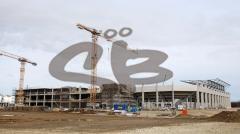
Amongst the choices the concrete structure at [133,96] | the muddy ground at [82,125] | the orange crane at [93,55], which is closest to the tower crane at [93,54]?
the orange crane at [93,55]

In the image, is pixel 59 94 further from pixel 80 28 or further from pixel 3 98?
pixel 80 28

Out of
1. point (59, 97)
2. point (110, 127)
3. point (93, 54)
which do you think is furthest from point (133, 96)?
point (110, 127)

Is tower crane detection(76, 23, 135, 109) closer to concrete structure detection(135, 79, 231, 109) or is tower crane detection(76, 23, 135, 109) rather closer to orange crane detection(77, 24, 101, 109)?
orange crane detection(77, 24, 101, 109)

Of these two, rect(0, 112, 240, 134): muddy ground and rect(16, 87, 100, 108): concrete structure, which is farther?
rect(16, 87, 100, 108): concrete structure

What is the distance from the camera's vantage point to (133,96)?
529 ft

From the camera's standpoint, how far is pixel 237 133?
25.0 metres

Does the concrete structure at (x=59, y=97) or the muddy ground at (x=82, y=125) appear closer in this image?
the muddy ground at (x=82, y=125)

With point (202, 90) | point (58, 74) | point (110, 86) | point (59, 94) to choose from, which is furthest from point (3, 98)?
point (58, 74)

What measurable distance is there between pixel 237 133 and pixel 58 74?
55051 millimetres

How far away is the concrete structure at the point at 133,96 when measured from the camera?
145375mm

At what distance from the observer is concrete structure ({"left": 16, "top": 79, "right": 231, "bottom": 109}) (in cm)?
14538

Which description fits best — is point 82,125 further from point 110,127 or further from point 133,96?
point 133,96

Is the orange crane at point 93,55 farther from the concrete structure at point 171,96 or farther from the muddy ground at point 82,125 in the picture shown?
the muddy ground at point 82,125

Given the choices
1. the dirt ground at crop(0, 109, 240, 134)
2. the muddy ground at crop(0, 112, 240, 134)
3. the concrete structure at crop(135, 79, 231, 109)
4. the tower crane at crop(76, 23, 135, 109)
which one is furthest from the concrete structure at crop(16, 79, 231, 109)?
the dirt ground at crop(0, 109, 240, 134)
